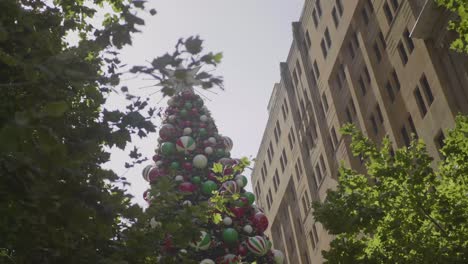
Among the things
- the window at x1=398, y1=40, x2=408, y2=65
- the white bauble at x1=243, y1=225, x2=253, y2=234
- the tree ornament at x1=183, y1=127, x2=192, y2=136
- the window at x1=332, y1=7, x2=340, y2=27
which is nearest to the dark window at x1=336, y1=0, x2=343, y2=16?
the window at x1=332, y1=7, x2=340, y2=27

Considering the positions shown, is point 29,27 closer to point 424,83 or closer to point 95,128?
point 95,128

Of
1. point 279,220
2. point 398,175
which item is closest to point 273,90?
point 279,220

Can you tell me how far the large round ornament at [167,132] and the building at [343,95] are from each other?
968cm

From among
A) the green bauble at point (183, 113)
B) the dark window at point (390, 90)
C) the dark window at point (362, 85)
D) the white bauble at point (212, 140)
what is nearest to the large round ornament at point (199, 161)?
the white bauble at point (212, 140)

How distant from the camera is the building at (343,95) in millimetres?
24000

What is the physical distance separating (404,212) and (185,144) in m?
8.37

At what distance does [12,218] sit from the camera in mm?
5543

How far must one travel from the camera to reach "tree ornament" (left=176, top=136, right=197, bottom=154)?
64.5 feet

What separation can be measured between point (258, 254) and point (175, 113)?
23.5ft

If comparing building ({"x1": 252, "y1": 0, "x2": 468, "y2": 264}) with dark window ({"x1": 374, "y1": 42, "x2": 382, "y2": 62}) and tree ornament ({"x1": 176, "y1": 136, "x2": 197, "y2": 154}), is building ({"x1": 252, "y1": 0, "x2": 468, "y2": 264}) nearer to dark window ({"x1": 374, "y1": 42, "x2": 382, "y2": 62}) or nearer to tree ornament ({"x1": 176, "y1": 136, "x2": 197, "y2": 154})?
dark window ({"x1": 374, "y1": 42, "x2": 382, "y2": 62})

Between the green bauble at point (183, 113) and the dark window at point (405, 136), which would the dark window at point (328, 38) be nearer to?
the dark window at point (405, 136)

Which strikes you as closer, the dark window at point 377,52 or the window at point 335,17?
the dark window at point 377,52

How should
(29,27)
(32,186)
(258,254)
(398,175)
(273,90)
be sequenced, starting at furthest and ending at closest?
(273,90) < (258,254) < (398,175) < (29,27) < (32,186)

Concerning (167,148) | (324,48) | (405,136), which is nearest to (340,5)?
(324,48)
